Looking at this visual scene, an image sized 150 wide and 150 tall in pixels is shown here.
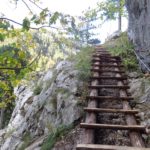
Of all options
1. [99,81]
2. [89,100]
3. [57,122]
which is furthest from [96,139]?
[99,81]

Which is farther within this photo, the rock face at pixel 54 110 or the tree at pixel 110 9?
the tree at pixel 110 9

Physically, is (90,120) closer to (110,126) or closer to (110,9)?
(110,126)

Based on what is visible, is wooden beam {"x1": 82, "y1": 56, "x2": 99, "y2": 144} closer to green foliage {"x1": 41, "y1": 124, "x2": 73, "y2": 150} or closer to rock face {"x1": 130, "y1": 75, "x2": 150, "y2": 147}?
green foliage {"x1": 41, "y1": 124, "x2": 73, "y2": 150}

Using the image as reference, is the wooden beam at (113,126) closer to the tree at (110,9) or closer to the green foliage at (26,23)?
the green foliage at (26,23)

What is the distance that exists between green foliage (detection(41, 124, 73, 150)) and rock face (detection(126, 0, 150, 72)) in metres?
3.51

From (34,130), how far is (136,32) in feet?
17.1

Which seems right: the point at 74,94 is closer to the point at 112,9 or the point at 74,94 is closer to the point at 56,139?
the point at 56,139

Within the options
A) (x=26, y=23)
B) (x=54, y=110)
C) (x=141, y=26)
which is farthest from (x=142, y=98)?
(x=26, y=23)

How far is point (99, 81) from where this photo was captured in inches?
289

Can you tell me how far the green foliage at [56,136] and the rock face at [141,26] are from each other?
3514 mm

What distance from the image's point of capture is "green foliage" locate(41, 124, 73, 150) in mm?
5184

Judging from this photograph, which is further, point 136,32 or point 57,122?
point 136,32

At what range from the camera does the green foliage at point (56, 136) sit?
5.18m

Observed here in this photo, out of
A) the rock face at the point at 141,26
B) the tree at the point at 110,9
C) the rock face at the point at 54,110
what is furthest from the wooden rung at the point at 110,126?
the tree at the point at 110,9
